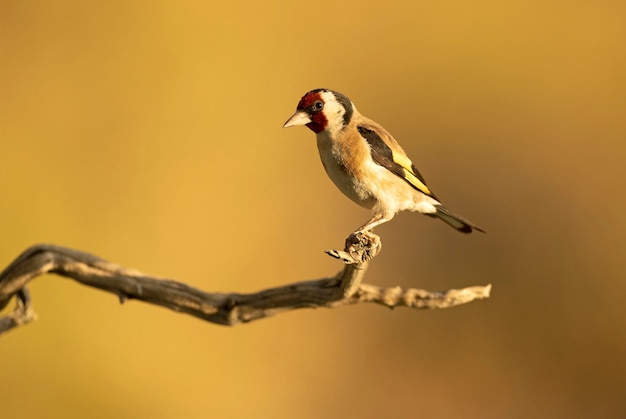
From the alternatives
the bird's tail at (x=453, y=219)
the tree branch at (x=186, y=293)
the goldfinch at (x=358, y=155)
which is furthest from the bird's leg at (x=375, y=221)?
the bird's tail at (x=453, y=219)

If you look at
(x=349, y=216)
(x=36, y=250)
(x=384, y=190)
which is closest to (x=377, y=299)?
(x=384, y=190)

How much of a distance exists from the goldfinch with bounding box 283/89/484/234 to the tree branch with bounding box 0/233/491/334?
0.95 ft

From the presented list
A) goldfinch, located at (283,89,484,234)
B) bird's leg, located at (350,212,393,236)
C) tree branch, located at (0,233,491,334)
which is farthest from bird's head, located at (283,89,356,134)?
tree branch, located at (0,233,491,334)

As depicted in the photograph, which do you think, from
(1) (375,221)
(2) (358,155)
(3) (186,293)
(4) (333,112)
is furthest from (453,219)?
(3) (186,293)

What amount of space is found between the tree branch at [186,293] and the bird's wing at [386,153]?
41cm

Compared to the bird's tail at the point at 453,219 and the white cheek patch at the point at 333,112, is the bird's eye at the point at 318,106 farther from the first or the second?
the bird's tail at the point at 453,219

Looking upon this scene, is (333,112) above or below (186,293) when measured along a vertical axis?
above

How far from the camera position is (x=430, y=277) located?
Answer: 5.94m

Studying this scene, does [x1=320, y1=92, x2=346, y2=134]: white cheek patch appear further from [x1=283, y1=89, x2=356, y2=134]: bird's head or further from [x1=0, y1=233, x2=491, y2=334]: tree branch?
[x1=0, y1=233, x2=491, y2=334]: tree branch

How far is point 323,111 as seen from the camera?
2.64 meters

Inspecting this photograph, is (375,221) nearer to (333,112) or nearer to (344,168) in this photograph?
(344,168)

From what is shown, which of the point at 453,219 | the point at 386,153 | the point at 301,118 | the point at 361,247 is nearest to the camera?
the point at 361,247

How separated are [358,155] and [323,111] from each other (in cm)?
20

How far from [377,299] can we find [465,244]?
3.32 meters
